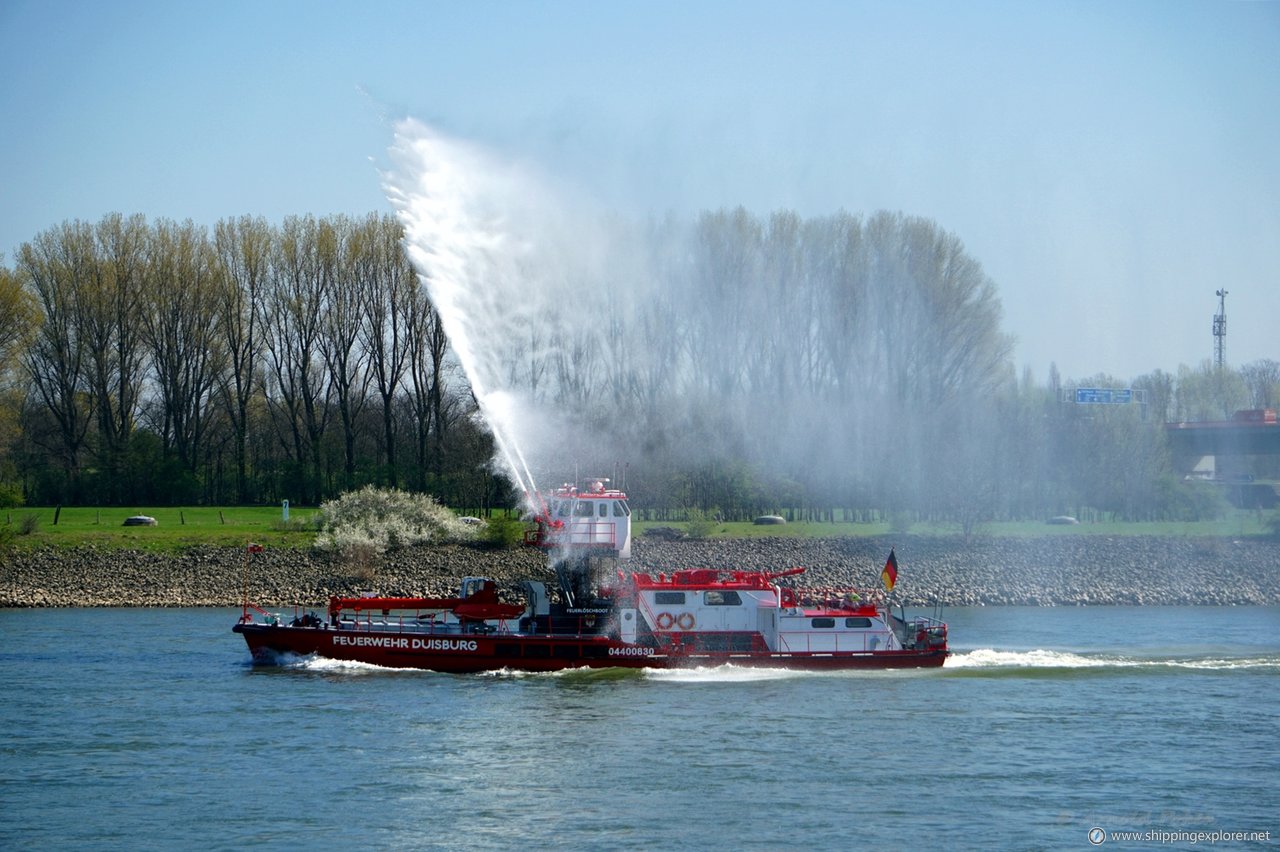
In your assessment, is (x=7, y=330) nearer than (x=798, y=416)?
No

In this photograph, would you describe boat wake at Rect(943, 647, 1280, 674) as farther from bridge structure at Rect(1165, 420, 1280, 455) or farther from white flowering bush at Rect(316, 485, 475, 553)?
bridge structure at Rect(1165, 420, 1280, 455)

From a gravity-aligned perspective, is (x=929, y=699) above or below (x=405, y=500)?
below

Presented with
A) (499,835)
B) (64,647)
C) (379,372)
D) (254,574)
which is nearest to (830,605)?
(499,835)

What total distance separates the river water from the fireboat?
0.90m

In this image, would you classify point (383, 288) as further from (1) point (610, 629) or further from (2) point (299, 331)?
(1) point (610, 629)

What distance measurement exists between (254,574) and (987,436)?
38.5 m

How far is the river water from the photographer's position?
2352cm

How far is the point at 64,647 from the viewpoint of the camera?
43.0m

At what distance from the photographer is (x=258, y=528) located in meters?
72.2

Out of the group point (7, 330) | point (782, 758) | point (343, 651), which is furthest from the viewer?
point (7, 330)

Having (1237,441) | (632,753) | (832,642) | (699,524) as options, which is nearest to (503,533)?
(699,524)

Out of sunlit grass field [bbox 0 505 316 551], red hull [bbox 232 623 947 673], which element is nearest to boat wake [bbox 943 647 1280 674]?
red hull [bbox 232 623 947 673]

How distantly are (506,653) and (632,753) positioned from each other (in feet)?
38.6

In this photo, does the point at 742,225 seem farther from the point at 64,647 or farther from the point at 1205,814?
the point at 1205,814
